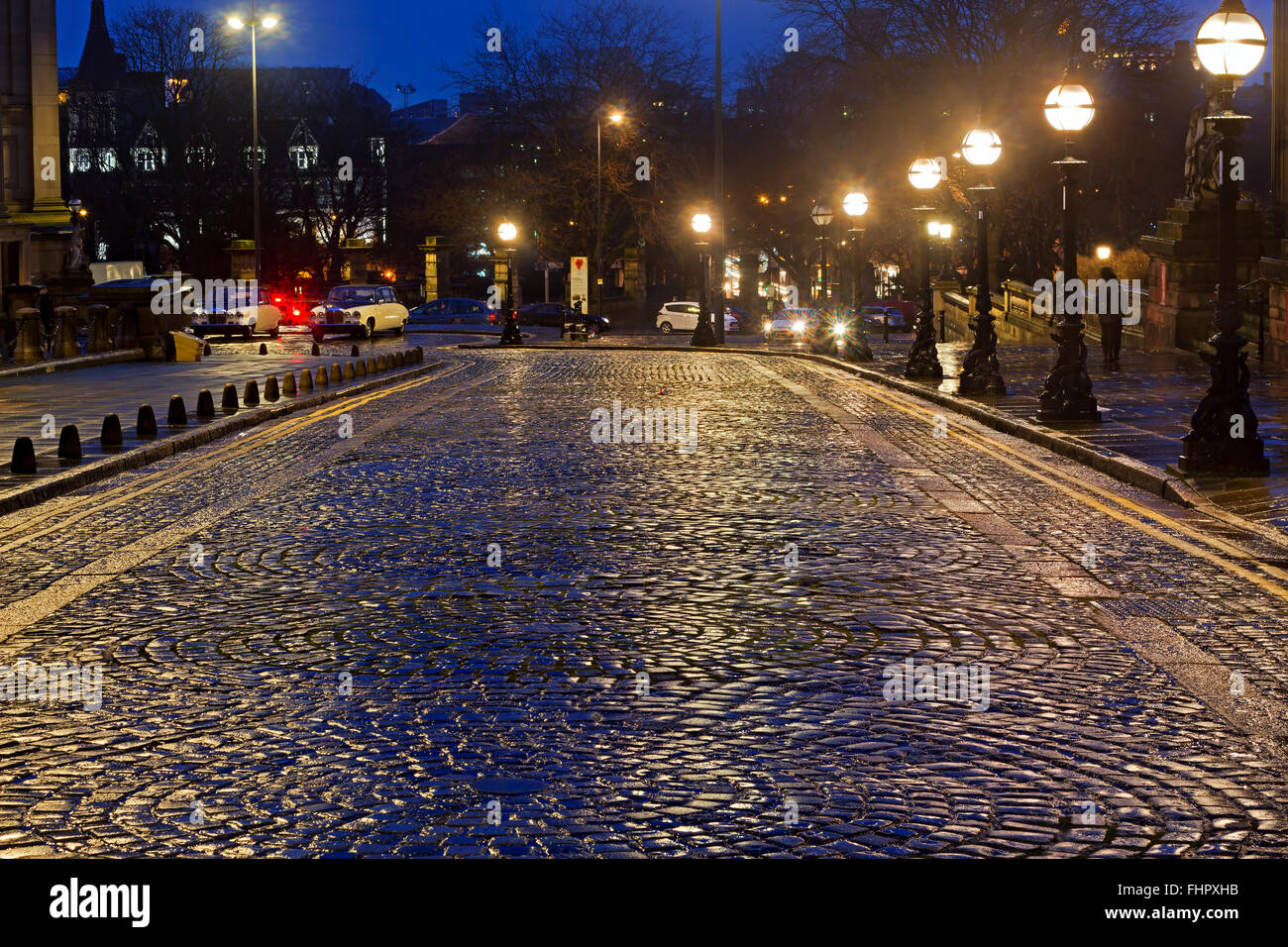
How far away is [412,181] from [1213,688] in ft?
338

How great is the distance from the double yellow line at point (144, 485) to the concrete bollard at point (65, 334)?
12439 millimetres

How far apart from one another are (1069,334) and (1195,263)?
17.6 meters

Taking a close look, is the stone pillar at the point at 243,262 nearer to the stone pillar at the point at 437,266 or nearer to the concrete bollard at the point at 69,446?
the stone pillar at the point at 437,266

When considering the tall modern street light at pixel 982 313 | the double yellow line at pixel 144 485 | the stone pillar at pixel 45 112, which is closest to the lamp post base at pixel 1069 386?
the tall modern street light at pixel 982 313

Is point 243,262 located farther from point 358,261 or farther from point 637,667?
point 637,667

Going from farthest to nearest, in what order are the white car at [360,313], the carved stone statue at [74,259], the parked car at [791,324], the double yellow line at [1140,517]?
the parked car at [791,324] → the carved stone statue at [74,259] → the white car at [360,313] → the double yellow line at [1140,517]

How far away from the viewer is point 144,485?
1536 centimetres

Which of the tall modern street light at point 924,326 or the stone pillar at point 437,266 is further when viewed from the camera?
the stone pillar at point 437,266

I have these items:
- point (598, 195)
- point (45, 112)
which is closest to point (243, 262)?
point (45, 112)

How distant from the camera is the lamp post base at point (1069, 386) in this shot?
1950 cm

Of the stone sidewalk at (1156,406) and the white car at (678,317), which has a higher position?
the white car at (678,317)

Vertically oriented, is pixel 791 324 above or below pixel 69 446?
above
